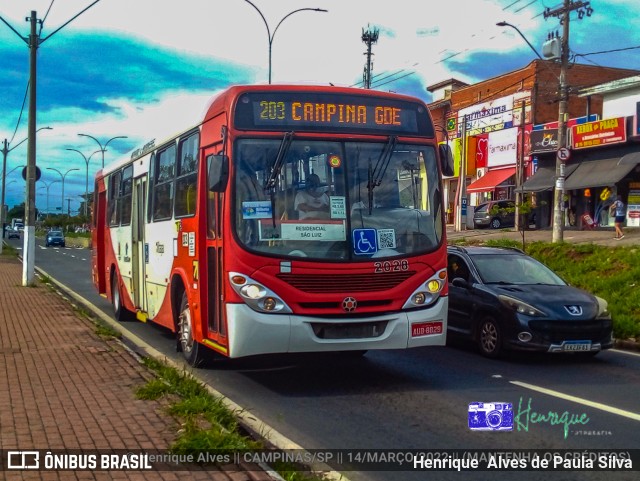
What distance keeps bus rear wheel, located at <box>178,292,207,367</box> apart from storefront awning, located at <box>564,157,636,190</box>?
27436mm

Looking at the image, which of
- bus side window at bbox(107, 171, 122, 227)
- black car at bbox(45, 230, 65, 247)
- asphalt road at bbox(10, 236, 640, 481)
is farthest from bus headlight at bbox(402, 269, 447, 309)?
black car at bbox(45, 230, 65, 247)

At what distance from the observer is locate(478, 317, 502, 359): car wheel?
34.0ft

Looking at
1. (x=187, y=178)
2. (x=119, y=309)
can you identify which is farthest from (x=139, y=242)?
(x=187, y=178)

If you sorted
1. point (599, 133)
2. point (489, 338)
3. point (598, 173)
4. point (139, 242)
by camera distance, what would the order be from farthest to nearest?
1. point (599, 133)
2. point (598, 173)
3. point (139, 242)
4. point (489, 338)

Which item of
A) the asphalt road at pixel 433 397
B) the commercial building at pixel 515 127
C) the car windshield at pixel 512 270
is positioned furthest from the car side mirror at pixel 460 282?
the commercial building at pixel 515 127

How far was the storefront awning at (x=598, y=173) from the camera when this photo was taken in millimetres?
33031

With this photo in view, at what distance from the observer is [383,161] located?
8.36 metres

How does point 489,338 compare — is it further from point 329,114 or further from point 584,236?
point 584,236

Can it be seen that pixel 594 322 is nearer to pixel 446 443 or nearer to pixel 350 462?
pixel 446 443

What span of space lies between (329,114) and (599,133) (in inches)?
1176

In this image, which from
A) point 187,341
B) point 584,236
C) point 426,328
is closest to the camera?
point 426,328
